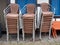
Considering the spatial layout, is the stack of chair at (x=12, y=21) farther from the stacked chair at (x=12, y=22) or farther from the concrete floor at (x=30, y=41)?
the concrete floor at (x=30, y=41)

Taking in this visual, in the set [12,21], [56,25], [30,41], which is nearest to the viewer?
[12,21]

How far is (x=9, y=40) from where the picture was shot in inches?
346

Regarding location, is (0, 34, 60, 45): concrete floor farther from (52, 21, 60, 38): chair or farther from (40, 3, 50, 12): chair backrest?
(40, 3, 50, 12): chair backrest

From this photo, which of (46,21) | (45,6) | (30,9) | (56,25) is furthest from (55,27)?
(30,9)

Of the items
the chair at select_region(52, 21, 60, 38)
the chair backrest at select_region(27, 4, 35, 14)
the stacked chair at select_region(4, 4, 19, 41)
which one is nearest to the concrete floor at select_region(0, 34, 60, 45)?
the chair at select_region(52, 21, 60, 38)

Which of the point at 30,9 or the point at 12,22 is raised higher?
the point at 30,9

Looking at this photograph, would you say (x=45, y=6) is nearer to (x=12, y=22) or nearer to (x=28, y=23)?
(x=28, y=23)

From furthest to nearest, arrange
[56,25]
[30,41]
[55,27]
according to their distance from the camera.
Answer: [56,25], [55,27], [30,41]

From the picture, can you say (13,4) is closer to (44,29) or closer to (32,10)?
(32,10)

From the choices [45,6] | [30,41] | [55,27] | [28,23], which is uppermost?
[45,6]

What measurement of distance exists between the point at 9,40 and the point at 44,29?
57.4 inches

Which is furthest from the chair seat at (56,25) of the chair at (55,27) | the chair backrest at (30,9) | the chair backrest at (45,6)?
the chair backrest at (30,9)

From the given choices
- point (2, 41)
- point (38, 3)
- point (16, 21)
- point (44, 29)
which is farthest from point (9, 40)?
point (38, 3)

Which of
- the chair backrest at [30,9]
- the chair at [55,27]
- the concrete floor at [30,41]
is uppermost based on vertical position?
the chair backrest at [30,9]
